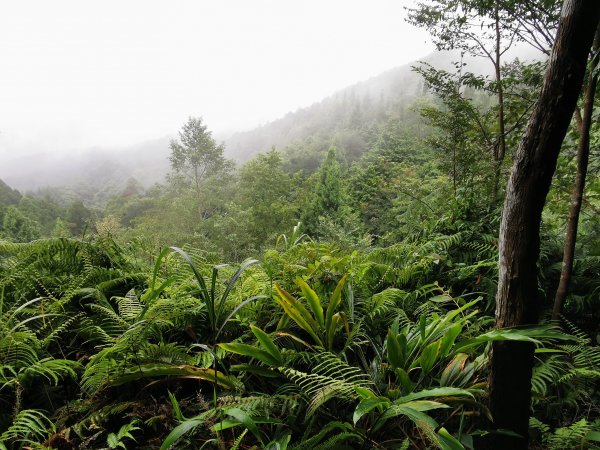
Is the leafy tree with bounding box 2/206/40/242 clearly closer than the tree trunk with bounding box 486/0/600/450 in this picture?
No

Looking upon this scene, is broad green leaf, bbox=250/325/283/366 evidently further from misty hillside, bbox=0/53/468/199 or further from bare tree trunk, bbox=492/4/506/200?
misty hillside, bbox=0/53/468/199

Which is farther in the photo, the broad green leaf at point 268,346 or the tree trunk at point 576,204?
the tree trunk at point 576,204

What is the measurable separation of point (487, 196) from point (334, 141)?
51.0 m

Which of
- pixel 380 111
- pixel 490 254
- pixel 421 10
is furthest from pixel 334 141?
pixel 490 254

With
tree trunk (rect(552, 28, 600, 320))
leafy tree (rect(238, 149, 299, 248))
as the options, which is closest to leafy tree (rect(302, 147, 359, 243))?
leafy tree (rect(238, 149, 299, 248))

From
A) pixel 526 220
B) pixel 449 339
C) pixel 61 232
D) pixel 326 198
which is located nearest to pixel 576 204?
pixel 526 220

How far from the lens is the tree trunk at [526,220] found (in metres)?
1.06

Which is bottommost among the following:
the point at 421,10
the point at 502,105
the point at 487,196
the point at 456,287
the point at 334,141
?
the point at 456,287

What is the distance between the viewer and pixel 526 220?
46.6 inches

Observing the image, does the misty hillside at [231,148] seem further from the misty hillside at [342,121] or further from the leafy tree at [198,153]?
the leafy tree at [198,153]

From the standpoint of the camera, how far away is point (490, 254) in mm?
2734

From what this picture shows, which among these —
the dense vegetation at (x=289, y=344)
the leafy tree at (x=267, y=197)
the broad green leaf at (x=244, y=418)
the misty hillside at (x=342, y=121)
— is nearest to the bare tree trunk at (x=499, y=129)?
the dense vegetation at (x=289, y=344)

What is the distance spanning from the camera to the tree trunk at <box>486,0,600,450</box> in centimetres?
106

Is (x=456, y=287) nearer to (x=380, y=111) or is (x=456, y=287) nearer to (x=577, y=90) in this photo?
(x=577, y=90)
